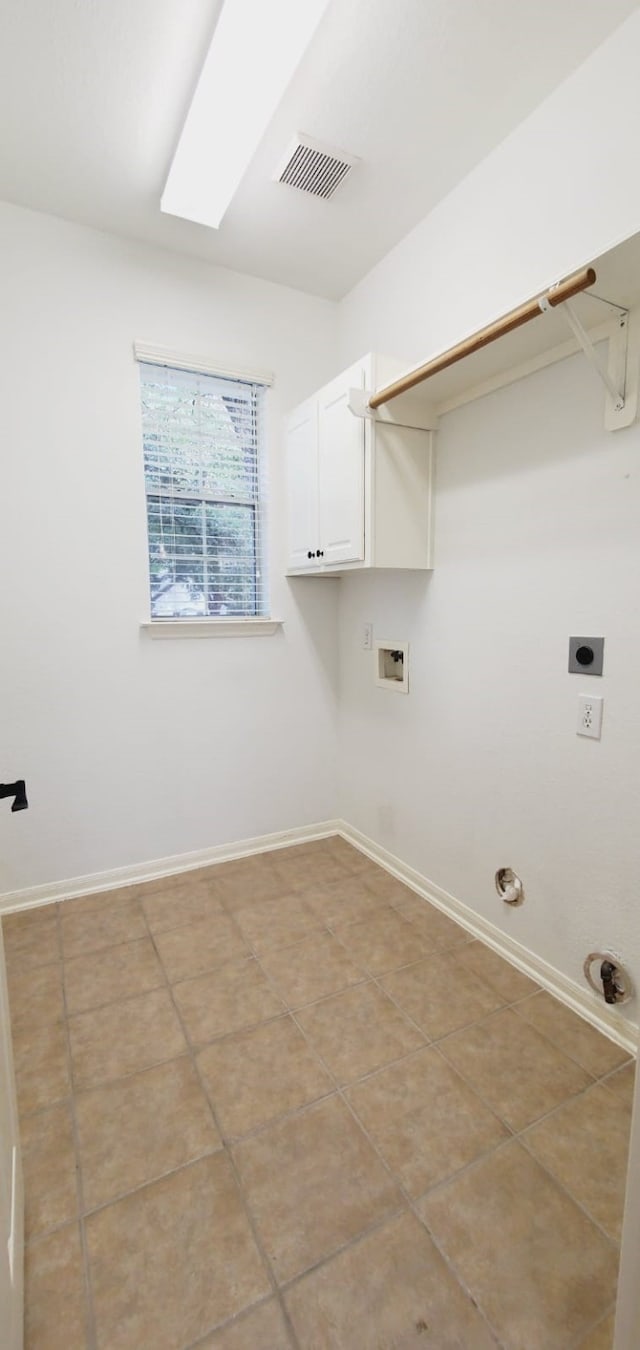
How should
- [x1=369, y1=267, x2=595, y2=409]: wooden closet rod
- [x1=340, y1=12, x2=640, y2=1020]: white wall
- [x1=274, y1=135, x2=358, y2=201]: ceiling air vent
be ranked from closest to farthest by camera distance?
[x1=369, y1=267, x2=595, y2=409]: wooden closet rod < [x1=340, y1=12, x2=640, y2=1020]: white wall < [x1=274, y1=135, x2=358, y2=201]: ceiling air vent

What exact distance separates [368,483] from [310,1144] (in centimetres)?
204

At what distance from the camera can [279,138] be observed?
5.80 ft

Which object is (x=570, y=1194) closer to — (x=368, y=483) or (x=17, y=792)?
(x=17, y=792)

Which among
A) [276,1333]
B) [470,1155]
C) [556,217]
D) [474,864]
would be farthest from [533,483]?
[276,1333]

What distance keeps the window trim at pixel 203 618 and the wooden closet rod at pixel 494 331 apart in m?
0.95

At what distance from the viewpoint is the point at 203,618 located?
2566 mm

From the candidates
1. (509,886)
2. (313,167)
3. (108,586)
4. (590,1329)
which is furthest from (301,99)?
(590,1329)

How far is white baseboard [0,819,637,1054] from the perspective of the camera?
1.64 metres

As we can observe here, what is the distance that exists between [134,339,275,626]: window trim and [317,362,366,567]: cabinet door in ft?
1.61

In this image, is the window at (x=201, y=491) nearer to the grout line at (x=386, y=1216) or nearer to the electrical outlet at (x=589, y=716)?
the electrical outlet at (x=589, y=716)

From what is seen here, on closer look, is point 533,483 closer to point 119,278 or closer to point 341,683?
point 341,683

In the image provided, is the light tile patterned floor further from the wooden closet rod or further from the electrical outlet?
the wooden closet rod

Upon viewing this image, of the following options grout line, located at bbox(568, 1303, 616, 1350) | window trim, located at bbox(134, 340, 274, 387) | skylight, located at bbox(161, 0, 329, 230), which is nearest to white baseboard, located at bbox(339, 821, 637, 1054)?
grout line, located at bbox(568, 1303, 616, 1350)

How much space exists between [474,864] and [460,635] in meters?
0.91
